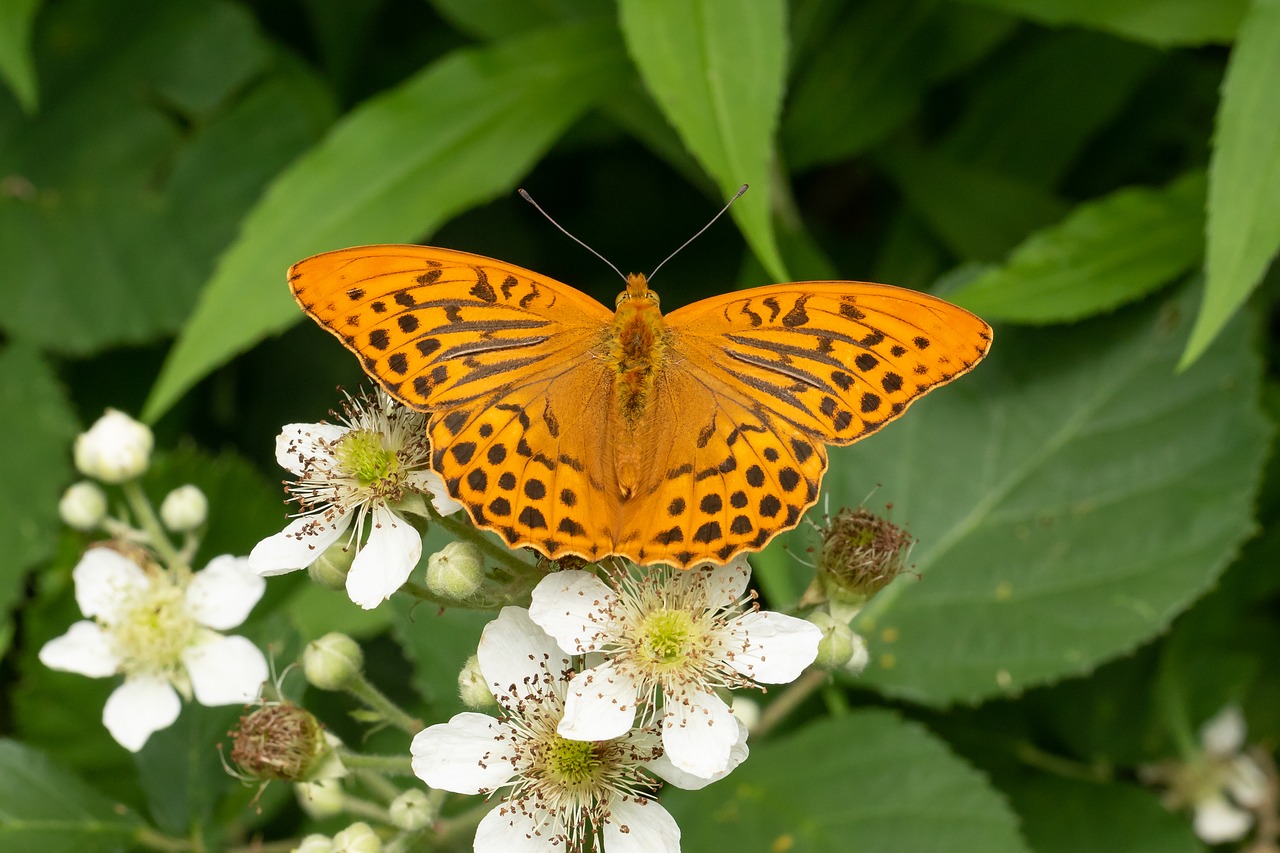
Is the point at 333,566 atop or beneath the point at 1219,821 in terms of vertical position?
beneath

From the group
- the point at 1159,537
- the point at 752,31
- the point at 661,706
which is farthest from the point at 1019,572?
the point at 752,31

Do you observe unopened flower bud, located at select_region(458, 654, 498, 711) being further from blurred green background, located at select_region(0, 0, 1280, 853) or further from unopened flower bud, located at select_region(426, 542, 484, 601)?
Result: blurred green background, located at select_region(0, 0, 1280, 853)

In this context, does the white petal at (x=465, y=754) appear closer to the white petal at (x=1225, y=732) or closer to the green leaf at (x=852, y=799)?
the green leaf at (x=852, y=799)

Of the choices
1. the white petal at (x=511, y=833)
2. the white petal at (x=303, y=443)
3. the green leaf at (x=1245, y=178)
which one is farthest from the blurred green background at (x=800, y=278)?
the white petal at (x=511, y=833)

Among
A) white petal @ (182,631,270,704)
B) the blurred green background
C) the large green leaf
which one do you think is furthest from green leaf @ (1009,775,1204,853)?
the large green leaf

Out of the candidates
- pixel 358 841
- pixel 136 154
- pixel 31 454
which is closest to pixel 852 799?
pixel 358 841

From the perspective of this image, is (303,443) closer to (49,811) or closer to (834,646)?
(49,811)

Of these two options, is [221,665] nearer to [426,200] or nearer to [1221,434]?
[426,200]
